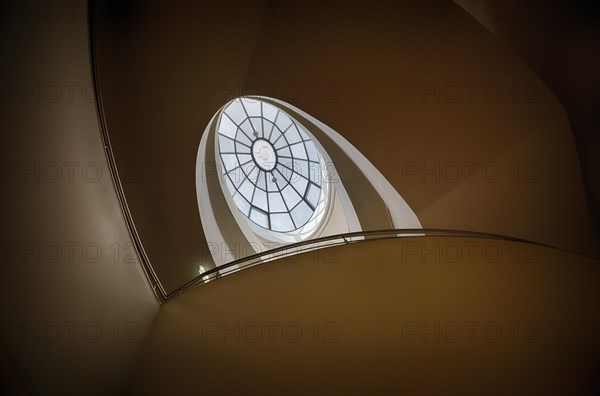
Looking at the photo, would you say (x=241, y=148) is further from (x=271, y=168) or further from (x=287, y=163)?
(x=287, y=163)

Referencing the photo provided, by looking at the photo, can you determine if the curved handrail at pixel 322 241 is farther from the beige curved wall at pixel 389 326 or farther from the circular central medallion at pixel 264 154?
the circular central medallion at pixel 264 154

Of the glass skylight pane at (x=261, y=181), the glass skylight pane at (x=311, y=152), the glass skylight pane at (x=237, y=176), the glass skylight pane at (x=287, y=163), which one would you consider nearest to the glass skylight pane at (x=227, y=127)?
the glass skylight pane at (x=237, y=176)

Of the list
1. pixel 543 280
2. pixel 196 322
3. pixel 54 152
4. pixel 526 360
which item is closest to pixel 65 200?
pixel 54 152

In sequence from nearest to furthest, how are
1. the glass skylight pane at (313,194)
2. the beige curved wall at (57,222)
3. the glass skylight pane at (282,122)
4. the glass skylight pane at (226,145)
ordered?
the beige curved wall at (57,222) < the glass skylight pane at (226,145) < the glass skylight pane at (282,122) < the glass skylight pane at (313,194)

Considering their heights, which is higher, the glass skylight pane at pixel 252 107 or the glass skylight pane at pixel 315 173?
the glass skylight pane at pixel 252 107

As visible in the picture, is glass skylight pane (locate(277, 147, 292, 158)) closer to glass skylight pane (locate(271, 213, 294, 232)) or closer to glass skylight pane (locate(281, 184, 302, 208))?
glass skylight pane (locate(281, 184, 302, 208))

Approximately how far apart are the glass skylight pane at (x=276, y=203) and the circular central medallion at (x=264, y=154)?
0.59 meters

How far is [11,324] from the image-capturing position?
536 centimetres

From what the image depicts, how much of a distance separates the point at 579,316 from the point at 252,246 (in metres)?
5.55

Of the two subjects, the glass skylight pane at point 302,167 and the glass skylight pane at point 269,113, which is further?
the glass skylight pane at point 302,167

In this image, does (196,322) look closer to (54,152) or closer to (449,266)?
(54,152)

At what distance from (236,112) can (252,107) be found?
15.3 inches

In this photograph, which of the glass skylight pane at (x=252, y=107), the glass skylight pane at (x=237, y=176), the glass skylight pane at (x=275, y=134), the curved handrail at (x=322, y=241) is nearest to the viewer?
the curved handrail at (x=322, y=241)

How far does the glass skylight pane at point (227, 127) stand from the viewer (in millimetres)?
10094
